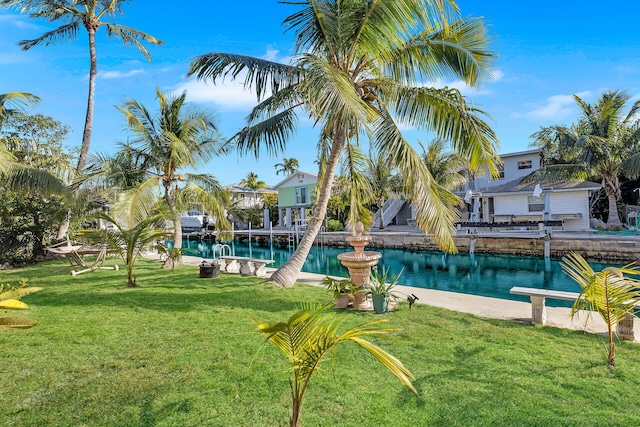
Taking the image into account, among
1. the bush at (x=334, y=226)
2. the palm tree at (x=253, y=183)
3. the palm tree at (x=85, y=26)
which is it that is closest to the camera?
the palm tree at (x=85, y=26)

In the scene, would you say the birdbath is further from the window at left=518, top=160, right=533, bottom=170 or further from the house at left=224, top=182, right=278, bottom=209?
the house at left=224, top=182, right=278, bottom=209

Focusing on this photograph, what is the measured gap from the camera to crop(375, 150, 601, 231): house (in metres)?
21.2

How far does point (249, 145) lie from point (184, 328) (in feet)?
16.2

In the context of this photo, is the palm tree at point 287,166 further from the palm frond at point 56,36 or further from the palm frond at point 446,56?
the palm frond at point 446,56

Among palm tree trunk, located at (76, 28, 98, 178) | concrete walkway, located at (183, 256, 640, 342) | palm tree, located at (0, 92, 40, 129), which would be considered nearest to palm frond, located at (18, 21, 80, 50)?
palm tree trunk, located at (76, 28, 98, 178)

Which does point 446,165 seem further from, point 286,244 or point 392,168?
point 392,168

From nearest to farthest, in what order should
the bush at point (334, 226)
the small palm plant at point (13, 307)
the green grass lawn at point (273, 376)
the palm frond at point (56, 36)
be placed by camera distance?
1. the green grass lawn at point (273, 376)
2. the small palm plant at point (13, 307)
3. the palm frond at point (56, 36)
4. the bush at point (334, 226)

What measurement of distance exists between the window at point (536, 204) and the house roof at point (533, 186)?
32.4 inches

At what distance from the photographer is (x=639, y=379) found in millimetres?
3352

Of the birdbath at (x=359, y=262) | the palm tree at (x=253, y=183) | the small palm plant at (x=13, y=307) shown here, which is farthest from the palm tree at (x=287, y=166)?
the small palm plant at (x=13, y=307)

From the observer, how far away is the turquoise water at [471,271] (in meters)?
11.6

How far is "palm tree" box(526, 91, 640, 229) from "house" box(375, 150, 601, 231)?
3.05 feet

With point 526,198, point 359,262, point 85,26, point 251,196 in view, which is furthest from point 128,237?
point 251,196

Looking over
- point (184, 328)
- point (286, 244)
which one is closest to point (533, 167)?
point (286, 244)
